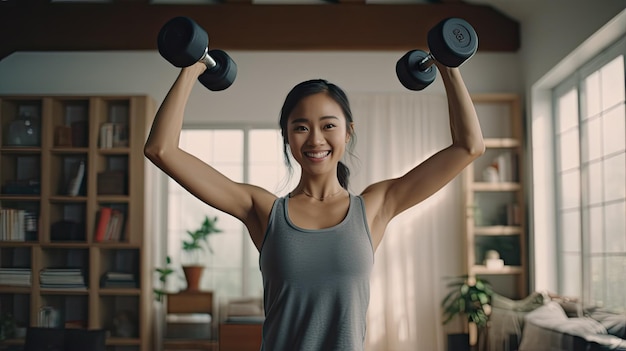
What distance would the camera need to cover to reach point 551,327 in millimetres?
5031

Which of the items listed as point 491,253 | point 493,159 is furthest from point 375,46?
point 491,253

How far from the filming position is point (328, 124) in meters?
1.68

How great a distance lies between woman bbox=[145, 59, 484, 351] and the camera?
153cm

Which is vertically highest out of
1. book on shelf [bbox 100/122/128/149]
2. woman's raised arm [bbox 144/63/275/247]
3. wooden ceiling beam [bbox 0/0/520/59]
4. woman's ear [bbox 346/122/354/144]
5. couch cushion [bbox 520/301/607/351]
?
wooden ceiling beam [bbox 0/0/520/59]

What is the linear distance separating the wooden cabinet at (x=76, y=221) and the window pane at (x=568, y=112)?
3.27m

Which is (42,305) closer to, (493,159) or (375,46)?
(375,46)

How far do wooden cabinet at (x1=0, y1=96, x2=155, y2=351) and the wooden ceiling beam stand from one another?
545mm

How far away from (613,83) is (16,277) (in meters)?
4.75

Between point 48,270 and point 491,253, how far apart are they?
357 centimetres

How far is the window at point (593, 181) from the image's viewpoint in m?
4.96

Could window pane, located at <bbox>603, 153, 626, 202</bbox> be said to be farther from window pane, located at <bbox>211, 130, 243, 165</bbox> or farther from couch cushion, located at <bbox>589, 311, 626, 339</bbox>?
window pane, located at <bbox>211, 130, 243, 165</bbox>

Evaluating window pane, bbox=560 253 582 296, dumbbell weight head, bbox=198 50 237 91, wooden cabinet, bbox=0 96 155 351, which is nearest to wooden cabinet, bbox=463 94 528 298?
window pane, bbox=560 253 582 296

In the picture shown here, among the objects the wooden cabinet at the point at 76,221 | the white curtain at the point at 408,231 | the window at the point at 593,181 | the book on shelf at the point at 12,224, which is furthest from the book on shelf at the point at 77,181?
the window at the point at 593,181

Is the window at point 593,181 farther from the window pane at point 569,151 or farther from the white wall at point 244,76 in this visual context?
the white wall at point 244,76
